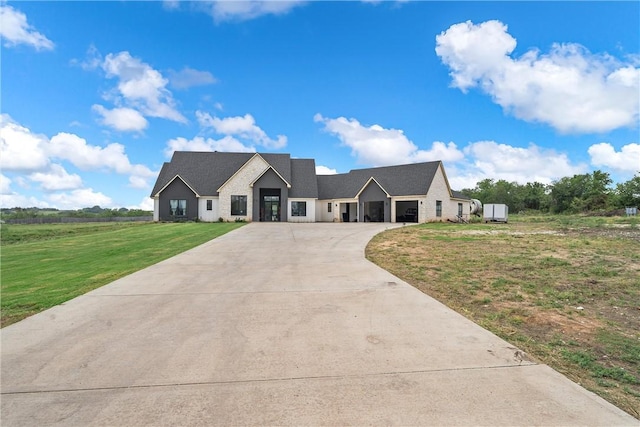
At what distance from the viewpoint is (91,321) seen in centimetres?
531

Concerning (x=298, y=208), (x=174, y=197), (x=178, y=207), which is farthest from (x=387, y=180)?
(x=174, y=197)

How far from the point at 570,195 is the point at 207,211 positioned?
71.0 meters

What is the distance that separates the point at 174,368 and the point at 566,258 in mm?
12112

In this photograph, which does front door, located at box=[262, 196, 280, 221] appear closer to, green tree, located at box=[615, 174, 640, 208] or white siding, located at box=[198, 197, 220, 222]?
white siding, located at box=[198, 197, 220, 222]

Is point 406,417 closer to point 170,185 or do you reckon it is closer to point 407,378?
point 407,378

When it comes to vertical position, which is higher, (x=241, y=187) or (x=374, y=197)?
(x=241, y=187)

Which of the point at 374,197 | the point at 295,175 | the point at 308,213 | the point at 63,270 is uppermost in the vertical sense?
the point at 295,175

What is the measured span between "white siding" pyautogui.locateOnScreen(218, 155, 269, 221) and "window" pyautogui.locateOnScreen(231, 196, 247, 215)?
0.31 m

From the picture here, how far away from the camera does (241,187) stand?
34.3 metres

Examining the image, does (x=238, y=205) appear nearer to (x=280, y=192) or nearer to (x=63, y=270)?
(x=280, y=192)

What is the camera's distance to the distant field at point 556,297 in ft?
13.1

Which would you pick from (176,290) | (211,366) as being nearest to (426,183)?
(176,290)

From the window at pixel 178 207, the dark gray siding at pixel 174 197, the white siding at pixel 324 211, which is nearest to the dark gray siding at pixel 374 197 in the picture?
the white siding at pixel 324 211

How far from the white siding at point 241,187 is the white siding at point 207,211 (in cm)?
70
